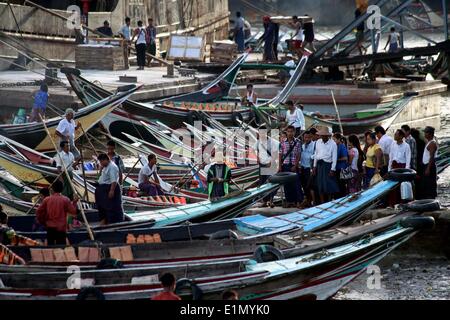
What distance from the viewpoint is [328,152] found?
16562 millimetres

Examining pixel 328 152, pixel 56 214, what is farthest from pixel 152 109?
pixel 56 214

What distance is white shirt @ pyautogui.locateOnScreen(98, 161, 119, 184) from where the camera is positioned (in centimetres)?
1521

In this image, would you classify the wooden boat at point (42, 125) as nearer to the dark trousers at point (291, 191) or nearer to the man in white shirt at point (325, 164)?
the dark trousers at point (291, 191)

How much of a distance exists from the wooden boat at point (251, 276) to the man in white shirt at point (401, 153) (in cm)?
299

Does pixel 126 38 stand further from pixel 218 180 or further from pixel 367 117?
pixel 218 180

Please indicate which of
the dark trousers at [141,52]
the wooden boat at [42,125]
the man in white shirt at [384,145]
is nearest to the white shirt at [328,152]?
the man in white shirt at [384,145]

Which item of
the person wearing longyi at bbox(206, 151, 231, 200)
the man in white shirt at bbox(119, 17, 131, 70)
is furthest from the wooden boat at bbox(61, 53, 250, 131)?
the person wearing longyi at bbox(206, 151, 231, 200)

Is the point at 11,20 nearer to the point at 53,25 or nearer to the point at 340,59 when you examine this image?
the point at 53,25

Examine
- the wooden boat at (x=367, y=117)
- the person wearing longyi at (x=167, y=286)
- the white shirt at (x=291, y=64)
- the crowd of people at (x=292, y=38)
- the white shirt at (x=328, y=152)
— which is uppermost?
the crowd of people at (x=292, y=38)

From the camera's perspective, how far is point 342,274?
13141 mm

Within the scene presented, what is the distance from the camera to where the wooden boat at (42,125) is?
22.6 m

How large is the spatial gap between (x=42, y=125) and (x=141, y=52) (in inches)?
342

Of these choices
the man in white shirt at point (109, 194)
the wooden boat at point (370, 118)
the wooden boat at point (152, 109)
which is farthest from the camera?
the wooden boat at point (370, 118)
